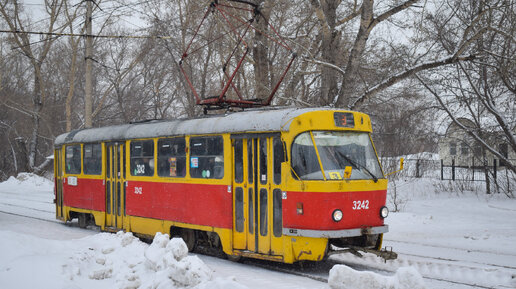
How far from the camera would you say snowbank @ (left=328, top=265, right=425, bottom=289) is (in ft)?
21.6

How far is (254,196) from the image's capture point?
9.73 metres

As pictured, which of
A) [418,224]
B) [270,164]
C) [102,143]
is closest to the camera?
[270,164]

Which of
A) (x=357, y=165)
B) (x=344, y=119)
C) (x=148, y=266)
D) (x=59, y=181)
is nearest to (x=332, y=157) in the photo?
(x=357, y=165)

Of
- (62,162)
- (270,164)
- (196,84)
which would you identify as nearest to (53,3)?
(196,84)

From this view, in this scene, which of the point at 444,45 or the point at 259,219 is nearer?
the point at 259,219

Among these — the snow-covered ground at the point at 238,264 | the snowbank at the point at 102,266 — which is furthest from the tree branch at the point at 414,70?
the snowbank at the point at 102,266

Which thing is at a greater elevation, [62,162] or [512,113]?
[512,113]

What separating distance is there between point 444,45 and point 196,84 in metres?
19.4

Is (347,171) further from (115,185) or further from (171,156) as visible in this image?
(115,185)

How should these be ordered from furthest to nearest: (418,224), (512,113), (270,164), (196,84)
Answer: (196,84)
(512,113)
(418,224)
(270,164)

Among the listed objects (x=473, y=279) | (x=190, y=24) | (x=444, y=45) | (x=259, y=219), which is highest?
(x=190, y=24)

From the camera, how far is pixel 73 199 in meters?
16.1

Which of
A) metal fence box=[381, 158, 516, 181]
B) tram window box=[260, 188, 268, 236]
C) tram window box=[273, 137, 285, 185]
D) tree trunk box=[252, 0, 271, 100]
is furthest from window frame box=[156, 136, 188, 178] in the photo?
metal fence box=[381, 158, 516, 181]

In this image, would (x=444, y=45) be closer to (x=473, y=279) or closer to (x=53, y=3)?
(x=473, y=279)
